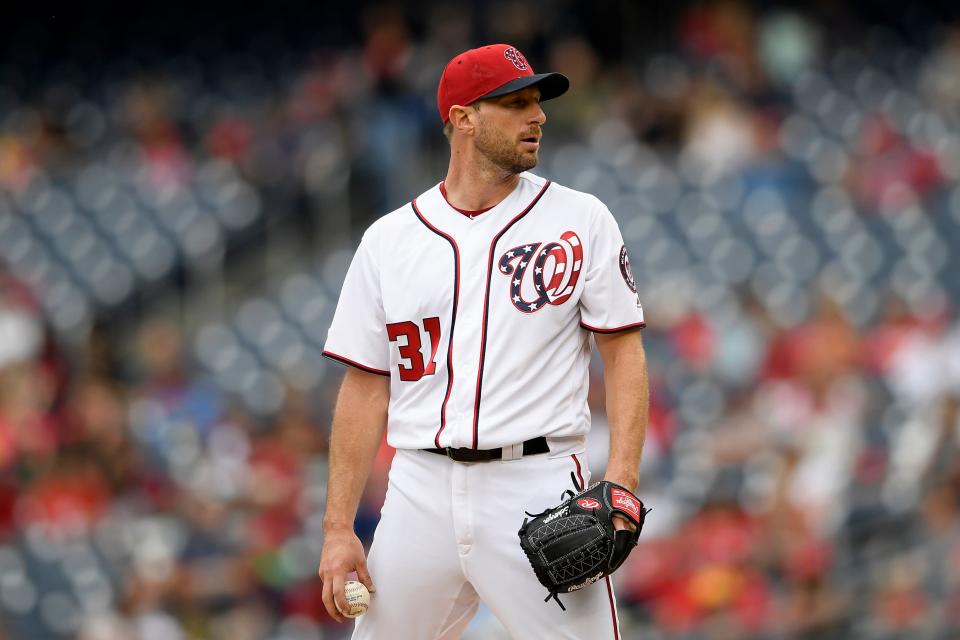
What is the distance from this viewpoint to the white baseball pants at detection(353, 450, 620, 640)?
323cm

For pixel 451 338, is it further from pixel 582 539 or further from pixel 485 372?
pixel 582 539

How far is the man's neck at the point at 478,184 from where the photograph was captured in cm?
343

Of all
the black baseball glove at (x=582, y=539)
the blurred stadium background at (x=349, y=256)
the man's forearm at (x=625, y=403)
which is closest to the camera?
the black baseball glove at (x=582, y=539)

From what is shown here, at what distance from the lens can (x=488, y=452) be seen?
327 cm

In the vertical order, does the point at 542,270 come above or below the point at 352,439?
above

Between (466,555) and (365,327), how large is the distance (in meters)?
0.60

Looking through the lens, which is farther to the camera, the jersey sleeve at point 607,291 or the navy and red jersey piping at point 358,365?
the navy and red jersey piping at point 358,365

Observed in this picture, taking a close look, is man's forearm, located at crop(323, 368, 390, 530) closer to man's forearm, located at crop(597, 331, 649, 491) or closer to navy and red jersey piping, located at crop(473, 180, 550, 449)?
navy and red jersey piping, located at crop(473, 180, 550, 449)

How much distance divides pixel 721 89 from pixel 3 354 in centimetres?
506

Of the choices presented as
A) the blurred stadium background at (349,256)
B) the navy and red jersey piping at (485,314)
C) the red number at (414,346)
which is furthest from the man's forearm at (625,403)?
the blurred stadium background at (349,256)

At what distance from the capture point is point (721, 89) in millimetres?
10312

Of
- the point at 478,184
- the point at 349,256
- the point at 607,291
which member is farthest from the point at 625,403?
the point at 349,256

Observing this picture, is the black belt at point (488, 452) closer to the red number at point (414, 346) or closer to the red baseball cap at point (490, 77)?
the red number at point (414, 346)

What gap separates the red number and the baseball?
48 cm
